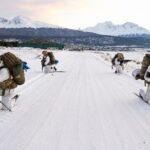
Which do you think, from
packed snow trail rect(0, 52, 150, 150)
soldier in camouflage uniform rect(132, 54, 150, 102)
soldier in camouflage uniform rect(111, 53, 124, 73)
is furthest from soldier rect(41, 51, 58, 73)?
soldier in camouflage uniform rect(132, 54, 150, 102)

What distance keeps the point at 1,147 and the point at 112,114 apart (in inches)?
155

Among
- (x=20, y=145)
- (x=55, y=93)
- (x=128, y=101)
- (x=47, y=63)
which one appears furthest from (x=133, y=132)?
(x=47, y=63)

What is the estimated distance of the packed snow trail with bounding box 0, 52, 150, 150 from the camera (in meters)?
7.23

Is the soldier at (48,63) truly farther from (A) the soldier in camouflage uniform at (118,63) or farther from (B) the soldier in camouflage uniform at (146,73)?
(B) the soldier in camouflage uniform at (146,73)

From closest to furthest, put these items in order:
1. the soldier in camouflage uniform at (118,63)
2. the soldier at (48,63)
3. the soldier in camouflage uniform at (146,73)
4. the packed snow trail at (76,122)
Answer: the packed snow trail at (76,122) < the soldier in camouflage uniform at (146,73) < the soldier at (48,63) < the soldier in camouflage uniform at (118,63)

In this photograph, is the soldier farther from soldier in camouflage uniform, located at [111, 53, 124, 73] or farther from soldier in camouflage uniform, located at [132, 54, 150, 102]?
soldier in camouflage uniform, located at [132, 54, 150, 102]

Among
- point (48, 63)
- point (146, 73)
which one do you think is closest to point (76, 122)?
point (146, 73)

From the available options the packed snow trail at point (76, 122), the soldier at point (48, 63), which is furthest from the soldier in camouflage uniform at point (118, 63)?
the packed snow trail at point (76, 122)

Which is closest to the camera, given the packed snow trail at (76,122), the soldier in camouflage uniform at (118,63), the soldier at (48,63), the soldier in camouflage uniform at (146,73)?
the packed snow trail at (76,122)

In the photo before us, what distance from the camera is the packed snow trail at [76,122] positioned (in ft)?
23.7

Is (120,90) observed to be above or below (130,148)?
below

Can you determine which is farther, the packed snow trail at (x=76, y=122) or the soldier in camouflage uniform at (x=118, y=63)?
the soldier in camouflage uniform at (x=118, y=63)

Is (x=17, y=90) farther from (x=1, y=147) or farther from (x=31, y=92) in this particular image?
(x=1, y=147)

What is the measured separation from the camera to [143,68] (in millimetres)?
12680
